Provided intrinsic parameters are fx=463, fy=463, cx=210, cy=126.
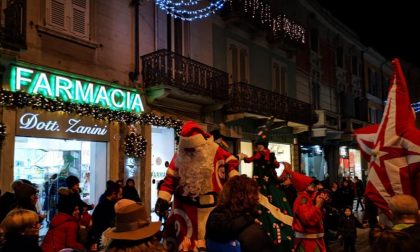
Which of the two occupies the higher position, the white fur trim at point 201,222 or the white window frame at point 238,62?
the white window frame at point 238,62

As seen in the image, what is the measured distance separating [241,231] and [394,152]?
222cm

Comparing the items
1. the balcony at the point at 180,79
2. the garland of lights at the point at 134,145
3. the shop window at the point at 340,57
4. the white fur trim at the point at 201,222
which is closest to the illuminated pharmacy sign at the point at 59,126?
the garland of lights at the point at 134,145

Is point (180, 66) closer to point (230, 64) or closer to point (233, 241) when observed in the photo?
point (230, 64)

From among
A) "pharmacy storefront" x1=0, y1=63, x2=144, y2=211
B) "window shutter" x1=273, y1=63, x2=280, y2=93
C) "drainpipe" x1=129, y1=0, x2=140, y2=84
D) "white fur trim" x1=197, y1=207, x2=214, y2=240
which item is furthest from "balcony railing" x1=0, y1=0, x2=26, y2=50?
"window shutter" x1=273, y1=63, x2=280, y2=93

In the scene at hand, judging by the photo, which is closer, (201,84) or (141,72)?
(141,72)

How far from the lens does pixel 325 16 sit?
26.2m

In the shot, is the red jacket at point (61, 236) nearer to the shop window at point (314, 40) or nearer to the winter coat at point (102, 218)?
the winter coat at point (102, 218)

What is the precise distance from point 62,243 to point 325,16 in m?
23.6

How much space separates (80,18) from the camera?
11.8 meters

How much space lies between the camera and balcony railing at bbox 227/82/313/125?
16750 mm

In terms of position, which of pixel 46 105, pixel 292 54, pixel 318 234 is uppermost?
pixel 292 54

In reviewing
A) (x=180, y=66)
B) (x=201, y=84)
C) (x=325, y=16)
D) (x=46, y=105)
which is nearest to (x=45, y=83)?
(x=46, y=105)

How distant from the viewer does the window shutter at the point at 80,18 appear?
11625 millimetres

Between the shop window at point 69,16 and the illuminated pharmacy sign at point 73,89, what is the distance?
120 cm
